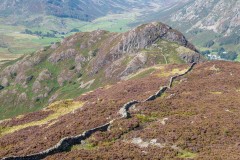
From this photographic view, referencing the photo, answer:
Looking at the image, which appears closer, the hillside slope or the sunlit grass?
the hillside slope

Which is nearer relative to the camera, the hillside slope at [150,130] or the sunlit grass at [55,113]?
the hillside slope at [150,130]

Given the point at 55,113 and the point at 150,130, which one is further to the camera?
the point at 55,113

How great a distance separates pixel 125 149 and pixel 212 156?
Answer: 9812 millimetres

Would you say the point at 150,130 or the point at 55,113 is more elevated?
the point at 150,130

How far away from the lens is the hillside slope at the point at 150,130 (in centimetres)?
A: 3947

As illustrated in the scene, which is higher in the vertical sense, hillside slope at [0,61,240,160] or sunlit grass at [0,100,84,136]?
hillside slope at [0,61,240,160]

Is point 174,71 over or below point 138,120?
below

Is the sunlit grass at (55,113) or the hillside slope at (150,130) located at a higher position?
the hillside slope at (150,130)

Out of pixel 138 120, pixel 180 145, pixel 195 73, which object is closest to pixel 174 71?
pixel 195 73

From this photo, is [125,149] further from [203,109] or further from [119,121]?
[203,109]

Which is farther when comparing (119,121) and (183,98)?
(183,98)

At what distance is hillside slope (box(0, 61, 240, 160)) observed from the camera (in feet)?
129

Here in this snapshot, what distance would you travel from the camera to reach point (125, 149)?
132 feet

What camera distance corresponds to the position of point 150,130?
46.4 metres
